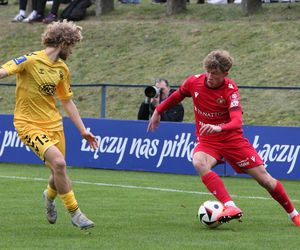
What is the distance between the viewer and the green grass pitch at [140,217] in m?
9.86

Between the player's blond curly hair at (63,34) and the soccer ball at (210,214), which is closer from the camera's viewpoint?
the player's blond curly hair at (63,34)

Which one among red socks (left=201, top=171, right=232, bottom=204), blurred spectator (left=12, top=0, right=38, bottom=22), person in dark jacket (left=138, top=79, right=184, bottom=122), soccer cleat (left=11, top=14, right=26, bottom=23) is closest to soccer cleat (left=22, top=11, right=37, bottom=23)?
blurred spectator (left=12, top=0, right=38, bottom=22)

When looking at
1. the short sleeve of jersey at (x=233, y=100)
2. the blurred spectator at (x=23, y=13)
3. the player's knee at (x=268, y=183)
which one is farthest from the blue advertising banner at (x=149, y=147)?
the blurred spectator at (x=23, y=13)

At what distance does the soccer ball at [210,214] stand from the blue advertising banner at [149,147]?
22.1 feet

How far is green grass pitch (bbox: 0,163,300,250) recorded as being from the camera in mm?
9859

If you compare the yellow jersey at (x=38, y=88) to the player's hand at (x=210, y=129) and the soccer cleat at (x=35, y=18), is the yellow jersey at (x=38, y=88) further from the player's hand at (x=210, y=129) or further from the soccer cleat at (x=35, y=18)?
the soccer cleat at (x=35, y=18)

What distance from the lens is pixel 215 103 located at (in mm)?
11195

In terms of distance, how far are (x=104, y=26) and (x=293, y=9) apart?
5.78 meters

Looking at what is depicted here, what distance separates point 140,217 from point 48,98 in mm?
2007

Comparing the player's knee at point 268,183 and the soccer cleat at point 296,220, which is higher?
the player's knee at point 268,183

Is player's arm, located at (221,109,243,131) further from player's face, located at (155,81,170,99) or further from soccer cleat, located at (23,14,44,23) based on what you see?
soccer cleat, located at (23,14,44,23)

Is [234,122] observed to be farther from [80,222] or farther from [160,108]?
[80,222]

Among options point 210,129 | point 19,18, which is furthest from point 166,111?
point 19,18

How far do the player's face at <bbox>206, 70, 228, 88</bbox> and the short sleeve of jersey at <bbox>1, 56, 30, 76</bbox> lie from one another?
1.93m
